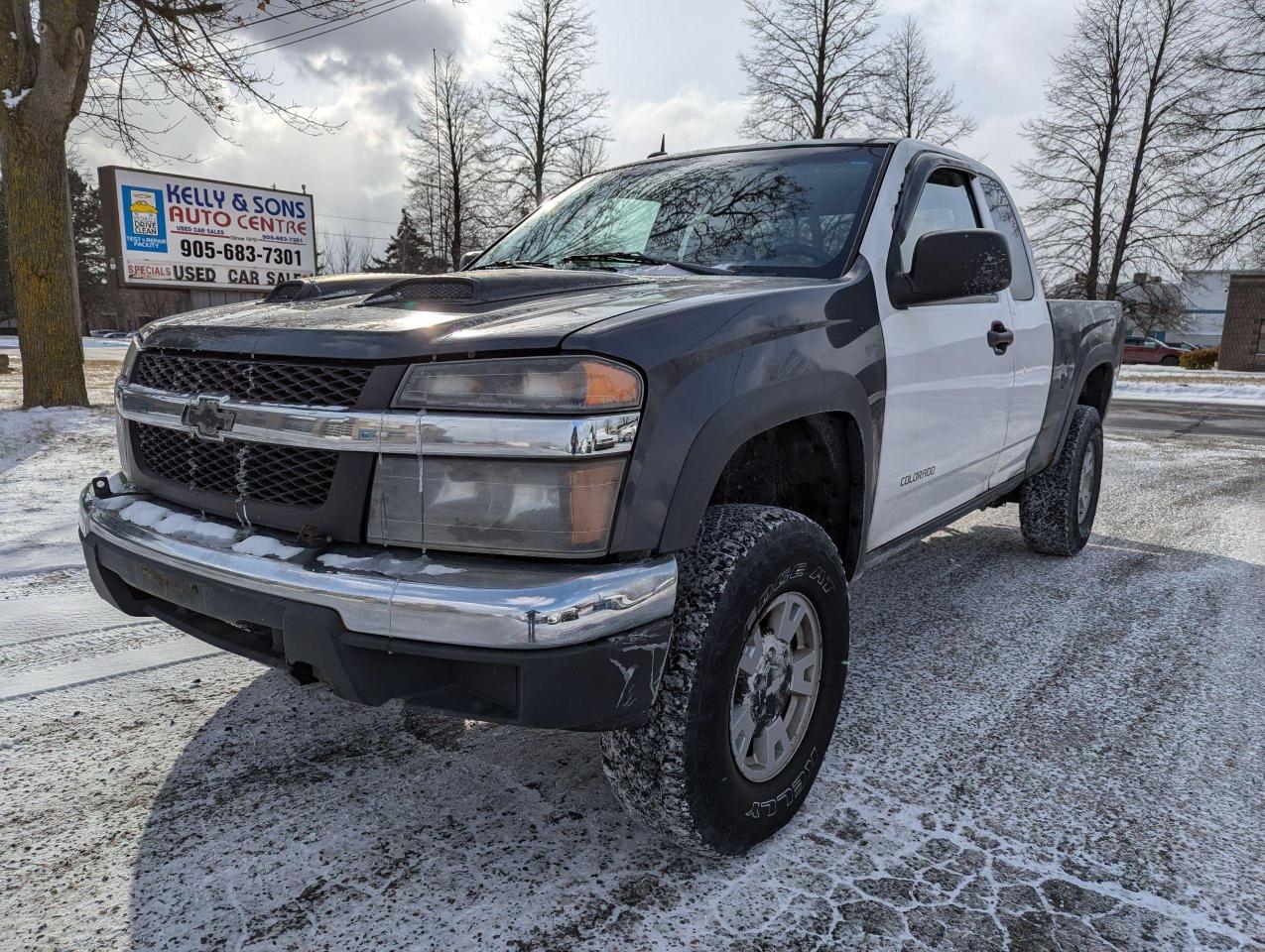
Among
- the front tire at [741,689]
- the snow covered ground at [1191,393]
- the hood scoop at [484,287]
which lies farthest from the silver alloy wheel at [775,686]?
the snow covered ground at [1191,393]

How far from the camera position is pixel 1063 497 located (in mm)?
4707

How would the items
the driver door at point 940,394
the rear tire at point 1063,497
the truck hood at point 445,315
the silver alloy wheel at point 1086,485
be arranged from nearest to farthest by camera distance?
the truck hood at point 445,315
the driver door at point 940,394
the rear tire at point 1063,497
the silver alloy wheel at point 1086,485

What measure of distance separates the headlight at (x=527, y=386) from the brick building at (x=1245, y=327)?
42.3m

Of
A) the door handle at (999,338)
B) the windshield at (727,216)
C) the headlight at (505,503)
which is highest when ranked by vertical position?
the windshield at (727,216)

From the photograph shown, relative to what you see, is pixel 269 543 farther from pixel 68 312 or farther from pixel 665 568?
pixel 68 312

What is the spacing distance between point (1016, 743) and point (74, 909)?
2541 mm

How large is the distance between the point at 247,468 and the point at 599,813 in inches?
49.0

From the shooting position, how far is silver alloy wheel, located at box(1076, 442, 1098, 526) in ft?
16.0

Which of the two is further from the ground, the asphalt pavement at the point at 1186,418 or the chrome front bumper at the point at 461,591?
the chrome front bumper at the point at 461,591

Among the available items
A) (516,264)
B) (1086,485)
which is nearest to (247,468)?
(516,264)

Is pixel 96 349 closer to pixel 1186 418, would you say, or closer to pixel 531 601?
pixel 1186 418

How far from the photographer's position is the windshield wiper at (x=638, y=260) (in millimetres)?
2719

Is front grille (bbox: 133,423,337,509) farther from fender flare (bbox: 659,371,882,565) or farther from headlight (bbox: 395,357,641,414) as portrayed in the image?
fender flare (bbox: 659,371,882,565)

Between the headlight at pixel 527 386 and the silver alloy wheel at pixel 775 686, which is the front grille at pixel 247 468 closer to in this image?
the headlight at pixel 527 386
